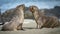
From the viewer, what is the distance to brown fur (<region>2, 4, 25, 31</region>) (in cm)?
264

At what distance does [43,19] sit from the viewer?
270 cm

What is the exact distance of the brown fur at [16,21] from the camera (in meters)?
2.64

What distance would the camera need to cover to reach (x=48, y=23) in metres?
2.69

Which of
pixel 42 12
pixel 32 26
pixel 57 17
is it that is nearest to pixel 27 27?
pixel 32 26

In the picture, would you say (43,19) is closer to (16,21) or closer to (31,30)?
(31,30)

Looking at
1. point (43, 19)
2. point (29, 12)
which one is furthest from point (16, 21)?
point (43, 19)

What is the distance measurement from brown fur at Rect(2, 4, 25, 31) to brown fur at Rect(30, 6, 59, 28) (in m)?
0.18

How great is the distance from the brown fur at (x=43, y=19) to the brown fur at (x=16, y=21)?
0.18m

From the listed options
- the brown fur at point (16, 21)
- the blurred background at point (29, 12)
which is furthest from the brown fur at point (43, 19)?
the brown fur at point (16, 21)

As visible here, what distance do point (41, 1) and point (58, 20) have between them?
0.41 meters

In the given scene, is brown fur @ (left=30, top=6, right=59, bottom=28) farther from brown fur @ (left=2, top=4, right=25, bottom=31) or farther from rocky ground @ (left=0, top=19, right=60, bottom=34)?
brown fur @ (left=2, top=4, right=25, bottom=31)

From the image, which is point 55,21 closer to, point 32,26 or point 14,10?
point 32,26

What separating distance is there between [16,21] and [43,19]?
44cm

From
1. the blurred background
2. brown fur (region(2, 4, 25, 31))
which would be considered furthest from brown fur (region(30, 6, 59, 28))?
brown fur (region(2, 4, 25, 31))
